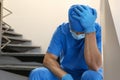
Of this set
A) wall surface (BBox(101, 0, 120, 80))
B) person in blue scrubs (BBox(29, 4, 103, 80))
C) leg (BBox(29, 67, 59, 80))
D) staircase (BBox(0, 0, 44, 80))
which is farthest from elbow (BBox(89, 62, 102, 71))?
staircase (BBox(0, 0, 44, 80))

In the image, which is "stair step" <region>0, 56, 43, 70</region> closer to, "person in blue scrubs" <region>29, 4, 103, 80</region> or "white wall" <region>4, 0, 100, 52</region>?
"person in blue scrubs" <region>29, 4, 103, 80</region>

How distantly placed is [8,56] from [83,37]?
4.31 ft

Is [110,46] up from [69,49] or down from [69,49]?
up

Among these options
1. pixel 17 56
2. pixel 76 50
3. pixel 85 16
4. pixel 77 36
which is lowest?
pixel 17 56

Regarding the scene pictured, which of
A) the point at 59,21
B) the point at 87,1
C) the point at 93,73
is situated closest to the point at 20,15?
the point at 59,21

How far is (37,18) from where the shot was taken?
3.40 metres

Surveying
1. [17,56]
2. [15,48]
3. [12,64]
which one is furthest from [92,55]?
[15,48]

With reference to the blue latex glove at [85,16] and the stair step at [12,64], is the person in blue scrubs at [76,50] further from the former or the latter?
the stair step at [12,64]

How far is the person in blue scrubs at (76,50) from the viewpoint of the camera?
1244 mm

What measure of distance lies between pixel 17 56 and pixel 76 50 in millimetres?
1165

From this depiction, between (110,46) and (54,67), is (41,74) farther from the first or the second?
(110,46)

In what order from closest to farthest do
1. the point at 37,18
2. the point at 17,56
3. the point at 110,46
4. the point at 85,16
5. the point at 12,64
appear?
the point at 110,46, the point at 85,16, the point at 12,64, the point at 17,56, the point at 37,18

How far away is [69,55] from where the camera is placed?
1496 millimetres

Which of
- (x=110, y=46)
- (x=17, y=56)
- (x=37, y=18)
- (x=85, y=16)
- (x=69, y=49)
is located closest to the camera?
(x=110, y=46)
